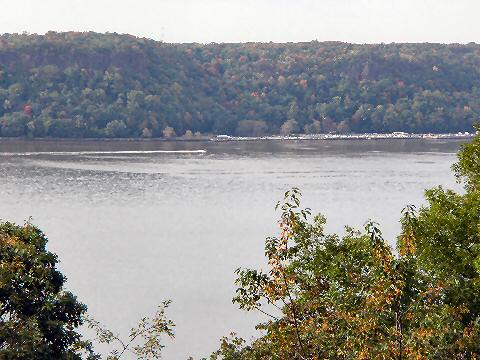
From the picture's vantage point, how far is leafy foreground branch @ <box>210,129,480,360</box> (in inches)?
505

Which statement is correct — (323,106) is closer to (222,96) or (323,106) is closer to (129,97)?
(222,96)

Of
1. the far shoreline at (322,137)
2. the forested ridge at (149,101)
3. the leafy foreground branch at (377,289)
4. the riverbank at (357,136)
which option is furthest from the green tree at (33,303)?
the riverbank at (357,136)

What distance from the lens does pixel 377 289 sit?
41.2 ft

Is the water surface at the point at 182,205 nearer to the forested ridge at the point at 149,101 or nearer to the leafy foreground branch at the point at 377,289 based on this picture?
the forested ridge at the point at 149,101

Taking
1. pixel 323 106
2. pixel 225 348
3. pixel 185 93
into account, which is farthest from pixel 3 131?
pixel 225 348

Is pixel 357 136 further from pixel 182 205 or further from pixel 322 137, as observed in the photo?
pixel 182 205

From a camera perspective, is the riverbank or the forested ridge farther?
the riverbank

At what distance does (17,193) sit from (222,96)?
4498 inches

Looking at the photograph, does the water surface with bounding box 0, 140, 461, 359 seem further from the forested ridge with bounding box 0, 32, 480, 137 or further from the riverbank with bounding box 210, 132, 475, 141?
the riverbank with bounding box 210, 132, 475, 141

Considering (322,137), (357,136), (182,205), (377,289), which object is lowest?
(322,137)

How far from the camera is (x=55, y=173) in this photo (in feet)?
326

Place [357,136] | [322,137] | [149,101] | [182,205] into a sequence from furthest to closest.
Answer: [357,136]
[322,137]
[149,101]
[182,205]

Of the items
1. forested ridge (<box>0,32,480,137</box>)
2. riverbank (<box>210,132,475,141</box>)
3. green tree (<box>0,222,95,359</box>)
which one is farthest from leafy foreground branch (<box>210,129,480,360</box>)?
riverbank (<box>210,132,475,141</box>)

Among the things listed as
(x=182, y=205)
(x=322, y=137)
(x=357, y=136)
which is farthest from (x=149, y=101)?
(x=182, y=205)
